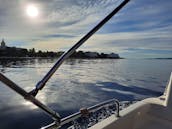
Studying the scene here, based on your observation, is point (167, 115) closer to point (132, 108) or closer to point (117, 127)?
point (132, 108)

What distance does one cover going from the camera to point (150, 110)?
2674 millimetres

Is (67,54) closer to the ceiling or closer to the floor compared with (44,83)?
closer to the ceiling

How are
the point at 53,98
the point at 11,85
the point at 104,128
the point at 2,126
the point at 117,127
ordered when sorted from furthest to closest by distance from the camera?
the point at 53,98 → the point at 2,126 → the point at 117,127 → the point at 104,128 → the point at 11,85

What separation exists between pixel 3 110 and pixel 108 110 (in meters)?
3.69

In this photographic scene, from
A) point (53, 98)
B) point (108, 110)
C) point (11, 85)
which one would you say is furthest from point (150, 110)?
point (53, 98)

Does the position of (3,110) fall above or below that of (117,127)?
below

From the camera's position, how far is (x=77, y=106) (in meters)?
6.87

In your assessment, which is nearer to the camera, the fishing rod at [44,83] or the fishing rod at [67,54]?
the fishing rod at [44,83]

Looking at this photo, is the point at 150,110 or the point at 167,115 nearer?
the point at 167,115

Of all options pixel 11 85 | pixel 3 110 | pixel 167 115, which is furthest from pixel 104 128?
pixel 3 110

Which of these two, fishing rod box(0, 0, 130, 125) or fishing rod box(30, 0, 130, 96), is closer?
fishing rod box(0, 0, 130, 125)

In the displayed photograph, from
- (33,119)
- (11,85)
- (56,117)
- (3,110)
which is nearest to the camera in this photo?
(11,85)

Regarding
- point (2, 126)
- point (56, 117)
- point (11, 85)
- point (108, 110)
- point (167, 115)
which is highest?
point (11, 85)

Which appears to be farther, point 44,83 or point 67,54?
point 67,54
